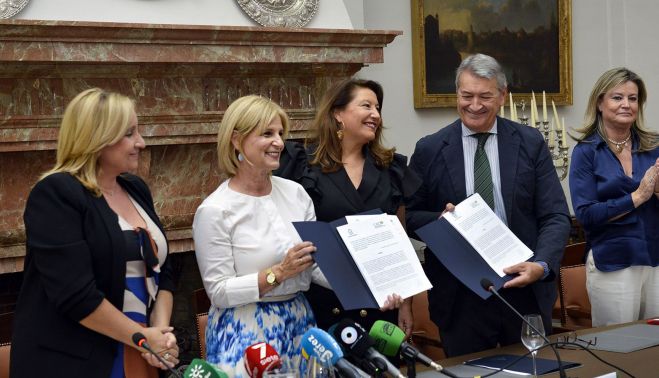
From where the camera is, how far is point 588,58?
6883 millimetres

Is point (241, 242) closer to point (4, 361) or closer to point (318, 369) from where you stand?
point (318, 369)

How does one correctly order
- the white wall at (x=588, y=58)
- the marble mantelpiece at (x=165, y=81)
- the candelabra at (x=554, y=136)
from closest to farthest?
the marble mantelpiece at (x=165, y=81)
the candelabra at (x=554, y=136)
the white wall at (x=588, y=58)

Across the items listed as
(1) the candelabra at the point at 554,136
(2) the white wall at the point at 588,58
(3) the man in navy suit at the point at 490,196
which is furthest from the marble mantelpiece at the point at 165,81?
(3) the man in navy suit at the point at 490,196

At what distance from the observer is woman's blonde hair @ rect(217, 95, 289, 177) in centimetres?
261

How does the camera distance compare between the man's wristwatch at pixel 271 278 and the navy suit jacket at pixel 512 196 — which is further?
the navy suit jacket at pixel 512 196

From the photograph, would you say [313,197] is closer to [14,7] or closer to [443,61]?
[14,7]

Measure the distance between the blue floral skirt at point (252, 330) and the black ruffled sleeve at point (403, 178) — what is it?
0.69 m

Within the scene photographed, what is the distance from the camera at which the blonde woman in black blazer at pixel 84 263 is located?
2.22 metres

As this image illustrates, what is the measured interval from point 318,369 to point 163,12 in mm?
2908

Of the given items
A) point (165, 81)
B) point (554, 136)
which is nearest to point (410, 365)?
point (165, 81)

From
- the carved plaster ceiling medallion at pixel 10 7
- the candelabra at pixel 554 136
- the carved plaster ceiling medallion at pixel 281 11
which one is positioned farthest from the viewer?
the candelabra at pixel 554 136

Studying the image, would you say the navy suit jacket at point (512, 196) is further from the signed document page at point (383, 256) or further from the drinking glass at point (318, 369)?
the drinking glass at point (318, 369)

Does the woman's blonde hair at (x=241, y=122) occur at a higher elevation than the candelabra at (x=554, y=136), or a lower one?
higher

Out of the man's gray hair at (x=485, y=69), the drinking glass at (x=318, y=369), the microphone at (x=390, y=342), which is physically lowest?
the drinking glass at (x=318, y=369)
